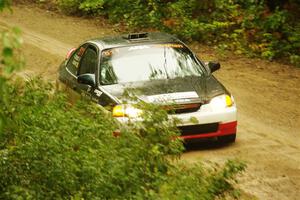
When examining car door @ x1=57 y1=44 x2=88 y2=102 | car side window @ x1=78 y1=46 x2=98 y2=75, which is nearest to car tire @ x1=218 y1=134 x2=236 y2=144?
car side window @ x1=78 y1=46 x2=98 y2=75

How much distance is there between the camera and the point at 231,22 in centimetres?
1842

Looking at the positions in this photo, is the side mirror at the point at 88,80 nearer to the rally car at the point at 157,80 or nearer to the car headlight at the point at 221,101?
the rally car at the point at 157,80

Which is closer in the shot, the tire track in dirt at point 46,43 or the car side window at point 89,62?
the car side window at point 89,62

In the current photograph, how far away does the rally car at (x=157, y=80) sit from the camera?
877cm

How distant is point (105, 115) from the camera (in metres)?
6.39

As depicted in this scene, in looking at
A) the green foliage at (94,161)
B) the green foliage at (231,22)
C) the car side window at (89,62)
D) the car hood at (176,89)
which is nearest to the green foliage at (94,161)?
the green foliage at (94,161)

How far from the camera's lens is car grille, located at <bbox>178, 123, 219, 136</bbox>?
8.73 metres

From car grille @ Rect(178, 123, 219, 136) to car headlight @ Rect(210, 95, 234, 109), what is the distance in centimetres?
29

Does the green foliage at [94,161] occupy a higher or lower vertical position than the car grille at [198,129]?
higher

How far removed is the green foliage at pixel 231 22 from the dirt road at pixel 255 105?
621mm

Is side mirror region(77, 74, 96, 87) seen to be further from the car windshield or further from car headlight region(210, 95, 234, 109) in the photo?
car headlight region(210, 95, 234, 109)

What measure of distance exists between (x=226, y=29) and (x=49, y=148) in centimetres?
1358

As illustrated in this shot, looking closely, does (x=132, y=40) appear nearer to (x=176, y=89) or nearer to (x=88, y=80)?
(x=88, y=80)

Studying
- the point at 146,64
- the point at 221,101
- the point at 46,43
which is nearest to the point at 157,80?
the point at 146,64
